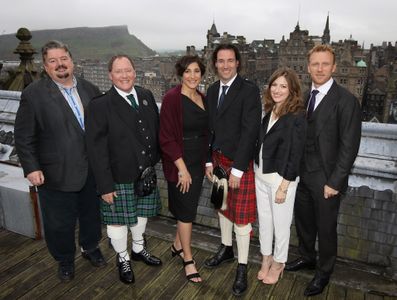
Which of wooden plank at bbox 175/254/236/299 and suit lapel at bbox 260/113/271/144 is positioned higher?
Result: suit lapel at bbox 260/113/271/144

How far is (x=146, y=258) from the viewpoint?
13.0 feet

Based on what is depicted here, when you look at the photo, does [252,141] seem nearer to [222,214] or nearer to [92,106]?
[222,214]

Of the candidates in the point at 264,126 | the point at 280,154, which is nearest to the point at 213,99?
the point at 264,126

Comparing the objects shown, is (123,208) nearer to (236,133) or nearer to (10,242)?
(236,133)

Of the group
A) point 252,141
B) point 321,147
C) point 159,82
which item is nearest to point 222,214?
point 252,141

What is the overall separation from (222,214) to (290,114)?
1358mm

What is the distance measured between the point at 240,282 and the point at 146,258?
1.15 meters

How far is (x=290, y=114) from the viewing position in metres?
3.05

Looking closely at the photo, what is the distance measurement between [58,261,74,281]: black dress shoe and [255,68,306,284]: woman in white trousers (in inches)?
83.3

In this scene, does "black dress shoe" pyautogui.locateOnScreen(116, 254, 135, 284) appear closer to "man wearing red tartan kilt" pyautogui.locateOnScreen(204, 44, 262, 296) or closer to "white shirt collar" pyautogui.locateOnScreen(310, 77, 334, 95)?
"man wearing red tartan kilt" pyautogui.locateOnScreen(204, 44, 262, 296)

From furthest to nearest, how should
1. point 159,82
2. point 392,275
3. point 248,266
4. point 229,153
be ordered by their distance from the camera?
point 159,82 → point 248,266 → point 392,275 → point 229,153

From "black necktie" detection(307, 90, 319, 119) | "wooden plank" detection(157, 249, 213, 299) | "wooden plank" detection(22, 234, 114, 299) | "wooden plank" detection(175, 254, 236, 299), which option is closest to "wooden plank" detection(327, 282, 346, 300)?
"wooden plank" detection(175, 254, 236, 299)

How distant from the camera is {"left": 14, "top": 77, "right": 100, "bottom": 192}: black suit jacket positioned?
3217 mm

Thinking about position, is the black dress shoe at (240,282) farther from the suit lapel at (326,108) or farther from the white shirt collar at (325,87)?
the white shirt collar at (325,87)
